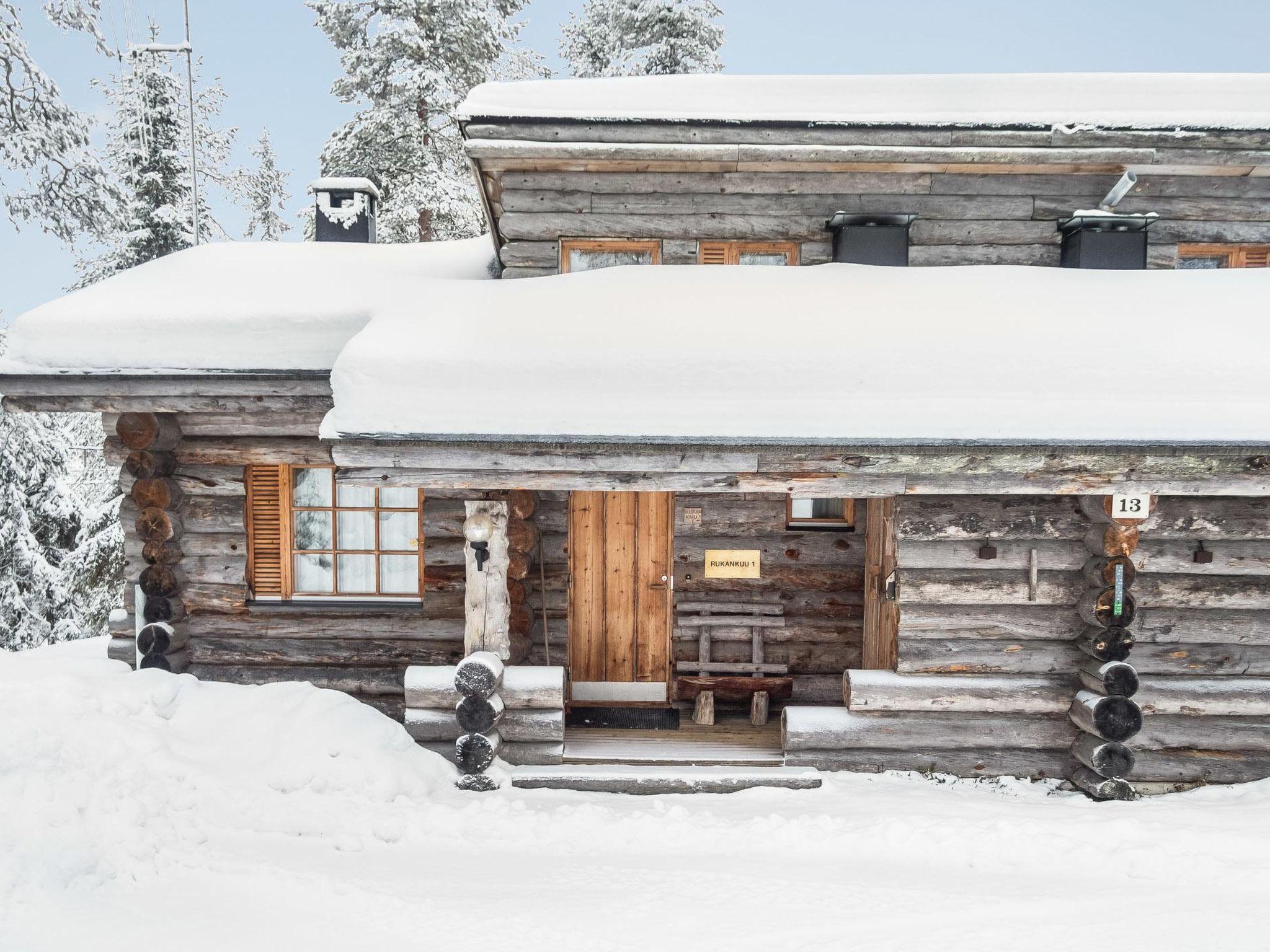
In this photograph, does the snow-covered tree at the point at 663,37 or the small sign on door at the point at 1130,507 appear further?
the snow-covered tree at the point at 663,37

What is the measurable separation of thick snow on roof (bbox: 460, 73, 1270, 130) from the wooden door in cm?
399

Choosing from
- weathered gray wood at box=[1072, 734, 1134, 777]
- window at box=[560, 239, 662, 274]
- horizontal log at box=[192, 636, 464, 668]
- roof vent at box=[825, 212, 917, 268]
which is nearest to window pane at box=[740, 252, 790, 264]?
roof vent at box=[825, 212, 917, 268]

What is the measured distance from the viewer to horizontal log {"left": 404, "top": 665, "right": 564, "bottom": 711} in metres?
5.56

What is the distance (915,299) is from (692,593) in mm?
3559

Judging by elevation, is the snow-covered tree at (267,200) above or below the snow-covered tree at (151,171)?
above

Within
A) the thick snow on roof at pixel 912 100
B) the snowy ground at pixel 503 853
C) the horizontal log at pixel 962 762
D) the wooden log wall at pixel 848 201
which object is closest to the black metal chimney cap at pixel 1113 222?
the wooden log wall at pixel 848 201

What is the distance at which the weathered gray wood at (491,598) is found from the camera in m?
5.55

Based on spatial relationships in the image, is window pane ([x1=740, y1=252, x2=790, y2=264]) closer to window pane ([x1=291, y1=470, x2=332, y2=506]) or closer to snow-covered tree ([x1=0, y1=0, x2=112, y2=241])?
window pane ([x1=291, y1=470, x2=332, y2=506])

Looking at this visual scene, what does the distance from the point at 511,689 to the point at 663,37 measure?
1633 cm

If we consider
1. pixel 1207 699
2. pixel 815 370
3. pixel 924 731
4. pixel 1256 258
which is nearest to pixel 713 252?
pixel 815 370

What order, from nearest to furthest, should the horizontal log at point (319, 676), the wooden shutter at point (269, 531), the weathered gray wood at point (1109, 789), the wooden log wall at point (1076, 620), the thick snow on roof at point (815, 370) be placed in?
the thick snow on roof at point (815, 370) → the weathered gray wood at point (1109, 789) → the wooden log wall at point (1076, 620) → the horizontal log at point (319, 676) → the wooden shutter at point (269, 531)

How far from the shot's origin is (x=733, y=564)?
708 centimetres

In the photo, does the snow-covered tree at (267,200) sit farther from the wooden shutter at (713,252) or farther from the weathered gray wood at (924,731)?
the weathered gray wood at (924,731)

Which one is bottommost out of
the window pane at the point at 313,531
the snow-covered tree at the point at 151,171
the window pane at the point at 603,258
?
the window pane at the point at 313,531
